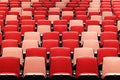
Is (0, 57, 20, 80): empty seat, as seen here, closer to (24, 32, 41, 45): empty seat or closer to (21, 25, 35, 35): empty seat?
(24, 32, 41, 45): empty seat

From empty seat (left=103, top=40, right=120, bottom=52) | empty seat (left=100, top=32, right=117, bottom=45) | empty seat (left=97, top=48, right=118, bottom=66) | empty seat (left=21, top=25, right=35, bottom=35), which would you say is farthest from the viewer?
empty seat (left=21, top=25, right=35, bottom=35)

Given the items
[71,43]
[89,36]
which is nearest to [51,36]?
[71,43]

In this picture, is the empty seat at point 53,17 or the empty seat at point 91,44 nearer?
the empty seat at point 91,44

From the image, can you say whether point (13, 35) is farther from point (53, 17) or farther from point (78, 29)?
point (53, 17)

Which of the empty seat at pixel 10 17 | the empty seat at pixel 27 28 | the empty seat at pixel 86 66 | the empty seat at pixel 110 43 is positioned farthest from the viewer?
the empty seat at pixel 10 17

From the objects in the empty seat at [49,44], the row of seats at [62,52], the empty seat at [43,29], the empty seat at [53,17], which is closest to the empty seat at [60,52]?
the row of seats at [62,52]

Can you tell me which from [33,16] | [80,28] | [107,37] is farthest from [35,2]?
[107,37]

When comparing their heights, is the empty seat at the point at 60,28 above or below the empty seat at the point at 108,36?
above

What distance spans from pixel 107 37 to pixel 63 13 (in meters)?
1.57

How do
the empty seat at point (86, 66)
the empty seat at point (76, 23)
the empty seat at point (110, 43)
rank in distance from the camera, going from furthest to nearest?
the empty seat at point (76, 23) < the empty seat at point (110, 43) < the empty seat at point (86, 66)

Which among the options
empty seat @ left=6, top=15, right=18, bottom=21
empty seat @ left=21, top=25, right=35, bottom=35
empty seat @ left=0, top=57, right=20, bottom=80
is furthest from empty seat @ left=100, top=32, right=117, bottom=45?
empty seat @ left=6, top=15, right=18, bottom=21

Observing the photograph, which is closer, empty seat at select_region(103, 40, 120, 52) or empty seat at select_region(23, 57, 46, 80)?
empty seat at select_region(23, 57, 46, 80)

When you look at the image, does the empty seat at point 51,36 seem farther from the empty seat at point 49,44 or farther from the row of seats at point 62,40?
the empty seat at point 49,44

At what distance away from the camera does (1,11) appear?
5.82 metres
